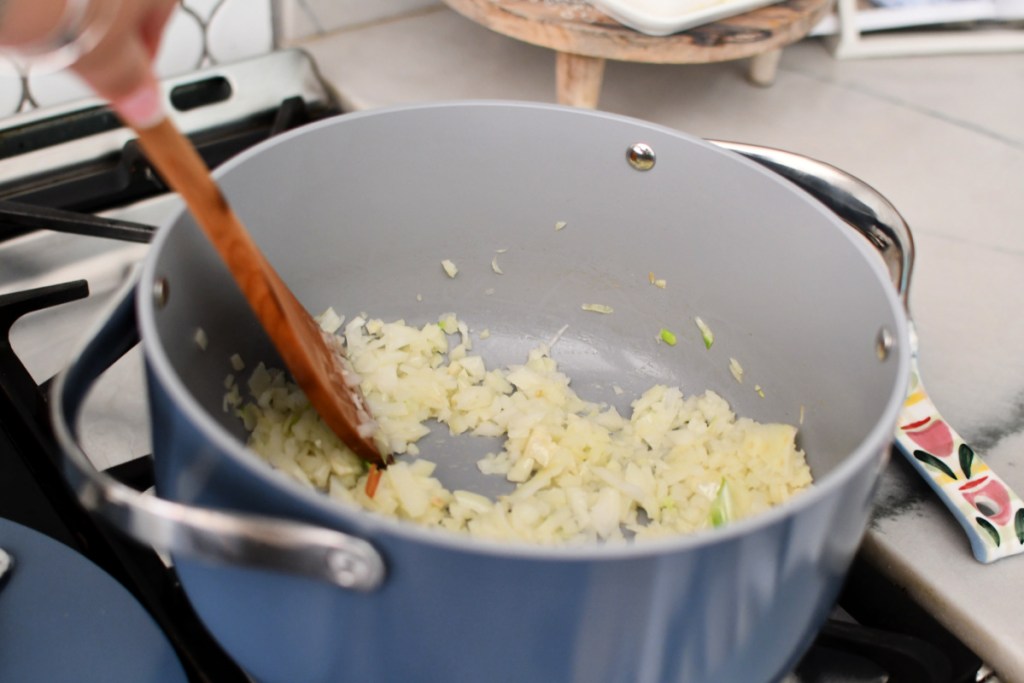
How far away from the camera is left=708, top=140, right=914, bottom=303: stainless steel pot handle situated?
622 millimetres

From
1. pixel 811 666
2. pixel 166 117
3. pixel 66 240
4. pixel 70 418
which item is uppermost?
pixel 166 117

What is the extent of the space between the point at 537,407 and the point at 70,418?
0.38m

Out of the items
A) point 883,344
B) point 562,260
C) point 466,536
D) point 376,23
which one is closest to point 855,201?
point 883,344

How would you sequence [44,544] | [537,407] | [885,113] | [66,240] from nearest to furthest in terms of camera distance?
[44,544]
[537,407]
[66,240]
[885,113]

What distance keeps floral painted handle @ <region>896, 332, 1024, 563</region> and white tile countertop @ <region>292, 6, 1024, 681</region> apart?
18 mm

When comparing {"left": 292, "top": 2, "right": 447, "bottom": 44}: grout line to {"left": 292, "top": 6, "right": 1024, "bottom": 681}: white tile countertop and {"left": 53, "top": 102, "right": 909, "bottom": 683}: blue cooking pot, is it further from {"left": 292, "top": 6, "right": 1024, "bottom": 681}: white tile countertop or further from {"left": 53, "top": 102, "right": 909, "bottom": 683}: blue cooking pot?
{"left": 53, "top": 102, "right": 909, "bottom": 683}: blue cooking pot

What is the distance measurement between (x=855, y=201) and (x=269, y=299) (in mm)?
397

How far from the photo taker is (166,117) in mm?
451

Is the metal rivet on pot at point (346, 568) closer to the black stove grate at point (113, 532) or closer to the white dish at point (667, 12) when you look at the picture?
the black stove grate at point (113, 532)

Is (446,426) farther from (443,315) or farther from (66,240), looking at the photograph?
(66,240)

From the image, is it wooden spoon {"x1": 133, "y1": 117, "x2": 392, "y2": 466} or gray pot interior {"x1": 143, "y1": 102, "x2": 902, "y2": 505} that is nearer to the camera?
wooden spoon {"x1": 133, "y1": 117, "x2": 392, "y2": 466}

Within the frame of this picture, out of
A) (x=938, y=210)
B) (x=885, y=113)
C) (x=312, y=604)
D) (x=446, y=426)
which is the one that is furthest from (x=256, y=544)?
(x=885, y=113)

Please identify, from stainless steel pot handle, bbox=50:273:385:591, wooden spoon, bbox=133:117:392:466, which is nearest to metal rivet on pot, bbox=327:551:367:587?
stainless steel pot handle, bbox=50:273:385:591

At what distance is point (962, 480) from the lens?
2.01ft
